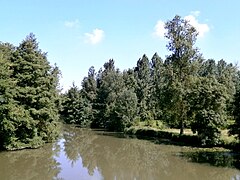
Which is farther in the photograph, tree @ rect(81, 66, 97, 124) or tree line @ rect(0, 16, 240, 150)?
tree @ rect(81, 66, 97, 124)

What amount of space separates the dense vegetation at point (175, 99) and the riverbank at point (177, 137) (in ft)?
3.32

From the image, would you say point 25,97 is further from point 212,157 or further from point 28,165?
point 212,157

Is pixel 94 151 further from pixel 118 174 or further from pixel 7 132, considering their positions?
pixel 118 174

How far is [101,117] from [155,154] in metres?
36.7

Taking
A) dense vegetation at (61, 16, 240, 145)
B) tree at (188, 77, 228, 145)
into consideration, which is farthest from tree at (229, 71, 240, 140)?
tree at (188, 77, 228, 145)

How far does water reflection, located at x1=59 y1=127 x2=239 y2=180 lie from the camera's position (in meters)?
21.8

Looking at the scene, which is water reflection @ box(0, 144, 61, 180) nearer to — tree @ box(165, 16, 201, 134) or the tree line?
the tree line

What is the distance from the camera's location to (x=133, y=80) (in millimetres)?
70812

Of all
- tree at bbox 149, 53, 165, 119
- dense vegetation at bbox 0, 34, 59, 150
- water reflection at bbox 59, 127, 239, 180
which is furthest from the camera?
tree at bbox 149, 53, 165, 119

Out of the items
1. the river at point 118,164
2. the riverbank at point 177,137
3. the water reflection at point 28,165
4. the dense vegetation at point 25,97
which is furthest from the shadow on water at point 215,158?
the dense vegetation at point 25,97

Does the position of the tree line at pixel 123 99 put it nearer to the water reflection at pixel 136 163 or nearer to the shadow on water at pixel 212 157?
the shadow on water at pixel 212 157

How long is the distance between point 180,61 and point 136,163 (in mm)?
18986

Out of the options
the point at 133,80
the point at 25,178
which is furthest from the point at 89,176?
the point at 133,80

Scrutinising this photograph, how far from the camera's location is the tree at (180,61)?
134 feet
